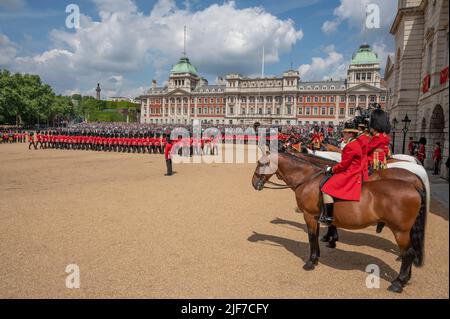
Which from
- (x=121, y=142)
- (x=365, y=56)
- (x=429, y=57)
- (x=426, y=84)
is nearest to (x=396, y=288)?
(x=426, y=84)

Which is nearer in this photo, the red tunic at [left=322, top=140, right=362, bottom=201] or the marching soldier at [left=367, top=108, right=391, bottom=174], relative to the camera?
the red tunic at [left=322, top=140, right=362, bottom=201]

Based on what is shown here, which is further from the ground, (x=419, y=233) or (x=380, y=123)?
(x=380, y=123)

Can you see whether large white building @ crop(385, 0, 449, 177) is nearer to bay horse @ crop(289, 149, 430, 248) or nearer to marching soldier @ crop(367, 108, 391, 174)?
marching soldier @ crop(367, 108, 391, 174)

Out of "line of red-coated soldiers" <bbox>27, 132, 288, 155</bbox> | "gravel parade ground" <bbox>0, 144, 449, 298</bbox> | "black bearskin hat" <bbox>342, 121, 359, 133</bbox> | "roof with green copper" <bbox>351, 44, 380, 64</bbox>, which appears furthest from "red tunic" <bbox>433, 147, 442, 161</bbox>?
"roof with green copper" <bbox>351, 44, 380, 64</bbox>

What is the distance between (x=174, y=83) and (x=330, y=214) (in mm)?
107796

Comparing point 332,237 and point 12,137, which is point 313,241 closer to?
point 332,237

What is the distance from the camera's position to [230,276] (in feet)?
15.0

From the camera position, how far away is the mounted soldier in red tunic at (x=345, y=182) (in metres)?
4.45

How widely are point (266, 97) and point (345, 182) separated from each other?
9034 centimetres

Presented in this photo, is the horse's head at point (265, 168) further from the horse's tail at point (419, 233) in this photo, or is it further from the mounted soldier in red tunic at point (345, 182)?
the horse's tail at point (419, 233)

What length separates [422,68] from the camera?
62.7ft

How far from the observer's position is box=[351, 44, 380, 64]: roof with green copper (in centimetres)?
8150
